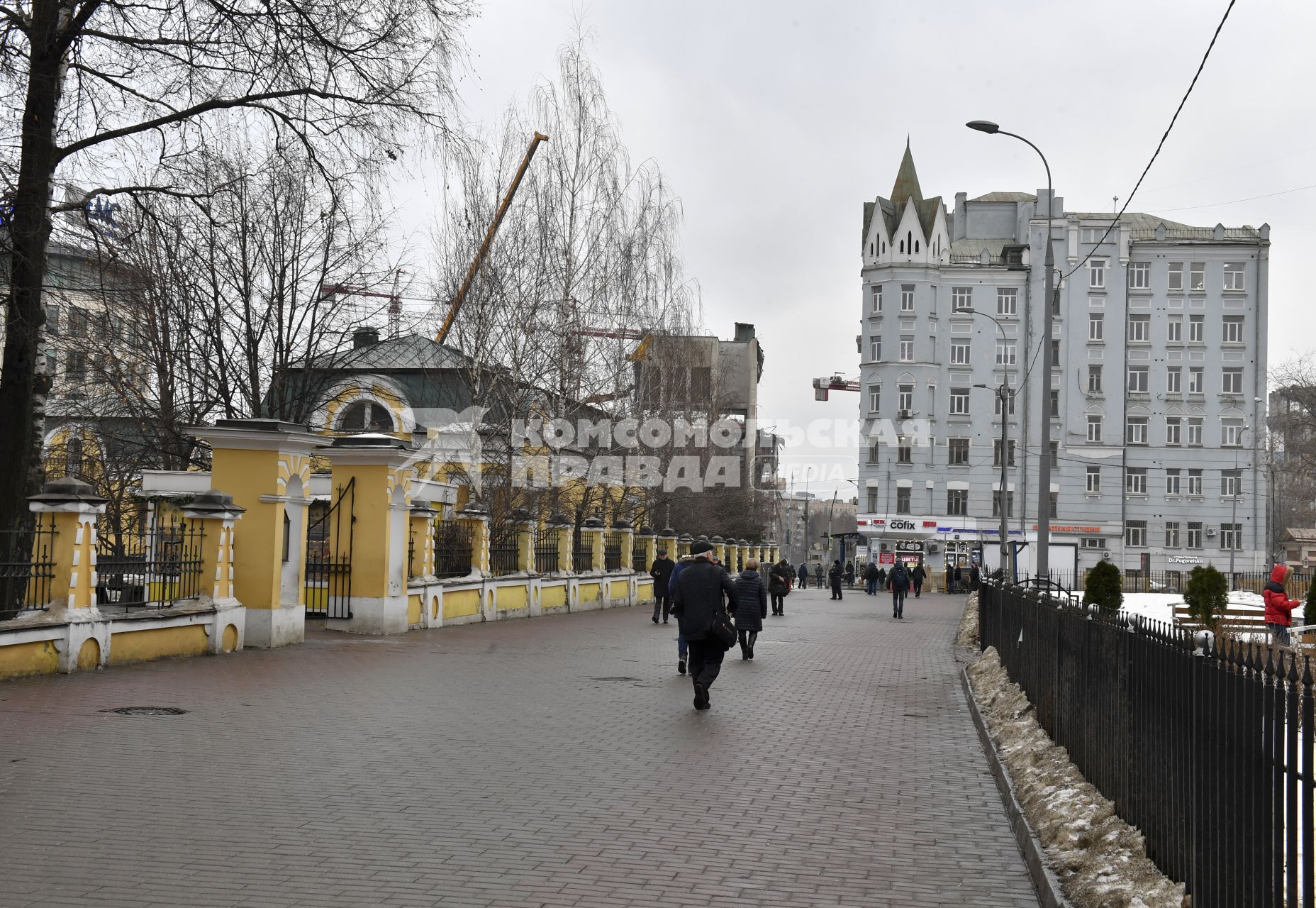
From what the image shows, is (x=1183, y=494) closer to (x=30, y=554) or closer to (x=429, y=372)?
(x=429, y=372)

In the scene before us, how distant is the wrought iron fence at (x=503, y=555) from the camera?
28656mm

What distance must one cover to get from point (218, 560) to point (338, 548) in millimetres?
4588

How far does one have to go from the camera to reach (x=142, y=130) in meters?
16.3

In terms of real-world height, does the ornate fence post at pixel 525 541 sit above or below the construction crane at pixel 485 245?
below

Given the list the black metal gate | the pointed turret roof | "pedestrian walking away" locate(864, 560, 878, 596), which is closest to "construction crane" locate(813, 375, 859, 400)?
the pointed turret roof

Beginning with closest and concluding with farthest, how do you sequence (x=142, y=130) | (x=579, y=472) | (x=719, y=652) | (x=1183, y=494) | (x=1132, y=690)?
(x=1132, y=690)
(x=719, y=652)
(x=142, y=130)
(x=579, y=472)
(x=1183, y=494)

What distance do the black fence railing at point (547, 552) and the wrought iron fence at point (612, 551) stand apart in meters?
4.64

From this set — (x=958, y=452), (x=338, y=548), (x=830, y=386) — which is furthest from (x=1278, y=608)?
(x=830, y=386)

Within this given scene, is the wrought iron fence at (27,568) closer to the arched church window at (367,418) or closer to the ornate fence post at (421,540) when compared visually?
the ornate fence post at (421,540)

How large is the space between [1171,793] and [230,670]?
466 inches

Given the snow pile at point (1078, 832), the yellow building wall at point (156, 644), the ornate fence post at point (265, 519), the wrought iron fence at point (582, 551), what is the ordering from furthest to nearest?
the wrought iron fence at point (582, 551) → the ornate fence post at point (265, 519) → the yellow building wall at point (156, 644) → the snow pile at point (1078, 832)

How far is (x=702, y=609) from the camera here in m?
13.8

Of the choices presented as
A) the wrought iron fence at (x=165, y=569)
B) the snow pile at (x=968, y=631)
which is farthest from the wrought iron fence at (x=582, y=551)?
the wrought iron fence at (x=165, y=569)

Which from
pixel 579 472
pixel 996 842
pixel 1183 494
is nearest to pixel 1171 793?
pixel 996 842
